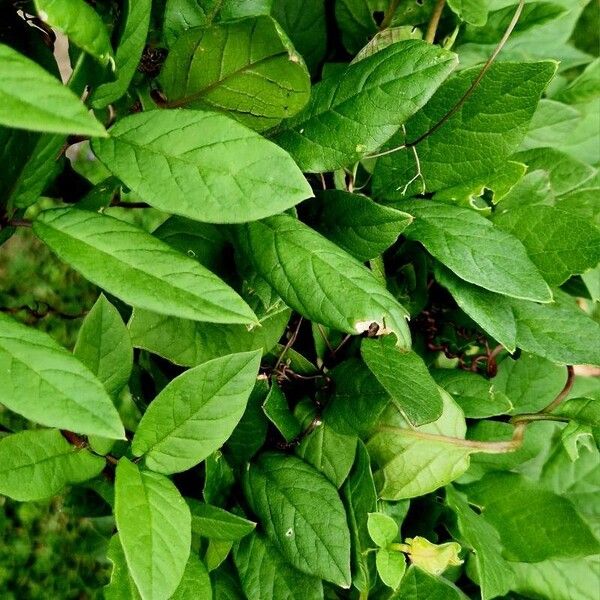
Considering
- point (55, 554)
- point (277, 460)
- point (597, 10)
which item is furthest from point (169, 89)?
point (597, 10)

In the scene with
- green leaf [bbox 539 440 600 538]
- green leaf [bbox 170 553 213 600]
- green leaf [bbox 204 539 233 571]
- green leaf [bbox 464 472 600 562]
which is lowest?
green leaf [bbox 539 440 600 538]

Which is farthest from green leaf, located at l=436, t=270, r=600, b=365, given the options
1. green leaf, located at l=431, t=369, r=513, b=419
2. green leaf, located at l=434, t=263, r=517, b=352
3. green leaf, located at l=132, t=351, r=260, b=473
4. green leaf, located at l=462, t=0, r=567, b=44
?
green leaf, located at l=462, t=0, r=567, b=44

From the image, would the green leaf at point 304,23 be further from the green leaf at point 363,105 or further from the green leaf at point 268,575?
the green leaf at point 268,575

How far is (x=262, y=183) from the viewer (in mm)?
681

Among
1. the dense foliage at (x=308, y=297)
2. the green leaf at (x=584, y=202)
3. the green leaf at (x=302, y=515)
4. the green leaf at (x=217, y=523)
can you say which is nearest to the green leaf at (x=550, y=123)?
the dense foliage at (x=308, y=297)

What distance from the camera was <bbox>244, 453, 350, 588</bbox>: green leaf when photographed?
2.97 ft

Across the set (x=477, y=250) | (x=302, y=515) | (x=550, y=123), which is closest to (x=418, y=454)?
(x=302, y=515)

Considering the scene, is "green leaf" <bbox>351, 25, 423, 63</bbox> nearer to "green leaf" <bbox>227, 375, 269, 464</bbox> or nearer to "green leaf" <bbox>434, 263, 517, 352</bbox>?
"green leaf" <bbox>434, 263, 517, 352</bbox>

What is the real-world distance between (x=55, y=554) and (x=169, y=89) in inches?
37.4

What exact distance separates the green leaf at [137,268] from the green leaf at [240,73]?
0.63 ft

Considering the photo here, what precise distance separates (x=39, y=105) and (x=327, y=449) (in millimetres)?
615

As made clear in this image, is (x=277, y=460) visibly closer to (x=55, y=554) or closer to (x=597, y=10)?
(x=55, y=554)

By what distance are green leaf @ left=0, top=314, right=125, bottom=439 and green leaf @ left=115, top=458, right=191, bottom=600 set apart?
140 mm

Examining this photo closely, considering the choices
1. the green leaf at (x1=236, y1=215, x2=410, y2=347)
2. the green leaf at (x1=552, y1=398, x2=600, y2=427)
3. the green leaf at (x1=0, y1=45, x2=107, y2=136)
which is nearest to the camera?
the green leaf at (x1=0, y1=45, x2=107, y2=136)
